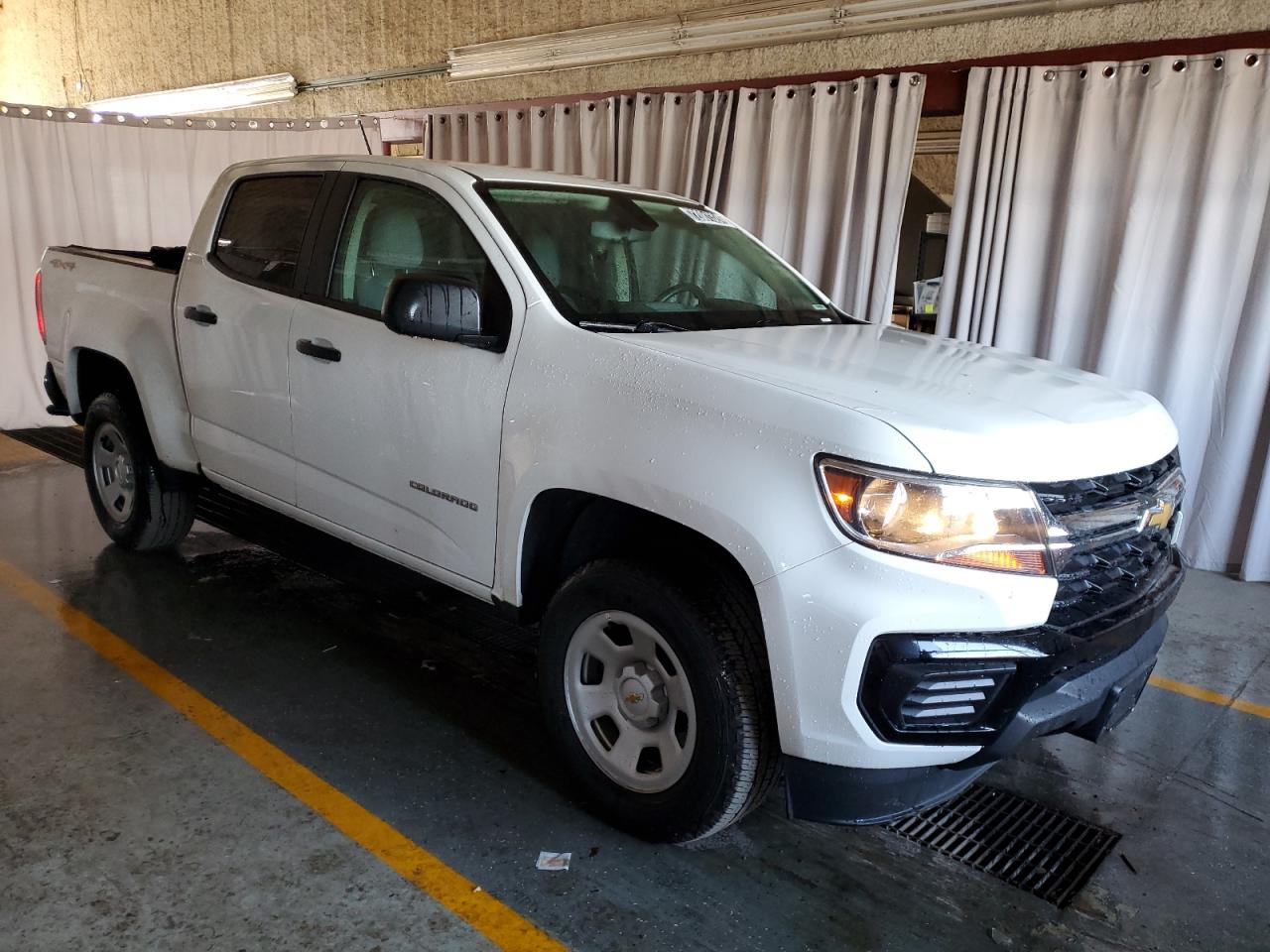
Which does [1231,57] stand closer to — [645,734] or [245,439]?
[645,734]

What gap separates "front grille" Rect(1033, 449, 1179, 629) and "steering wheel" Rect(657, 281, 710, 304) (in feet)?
4.56

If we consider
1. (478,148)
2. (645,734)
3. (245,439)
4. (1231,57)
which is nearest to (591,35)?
(478,148)

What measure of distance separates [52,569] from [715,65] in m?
5.11

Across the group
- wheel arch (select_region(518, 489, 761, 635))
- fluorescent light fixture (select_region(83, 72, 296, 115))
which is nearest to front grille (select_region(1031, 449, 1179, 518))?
wheel arch (select_region(518, 489, 761, 635))

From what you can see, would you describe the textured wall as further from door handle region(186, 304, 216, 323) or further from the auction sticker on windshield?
door handle region(186, 304, 216, 323)

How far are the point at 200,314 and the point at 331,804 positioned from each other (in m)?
2.10

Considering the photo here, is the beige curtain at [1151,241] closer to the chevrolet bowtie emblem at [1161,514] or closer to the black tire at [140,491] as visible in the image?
the chevrolet bowtie emblem at [1161,514]

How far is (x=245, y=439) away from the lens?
3736 millimetres

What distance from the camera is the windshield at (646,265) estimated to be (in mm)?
2910

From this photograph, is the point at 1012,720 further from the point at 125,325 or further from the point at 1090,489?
the point at 125,325

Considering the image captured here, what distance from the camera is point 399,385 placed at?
3.02m

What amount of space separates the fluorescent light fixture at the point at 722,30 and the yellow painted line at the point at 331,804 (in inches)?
203

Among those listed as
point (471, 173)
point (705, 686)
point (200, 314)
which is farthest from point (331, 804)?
point (200, 314)

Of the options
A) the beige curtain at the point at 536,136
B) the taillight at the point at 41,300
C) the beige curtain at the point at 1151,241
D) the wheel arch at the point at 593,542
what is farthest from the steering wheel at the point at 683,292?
the beige curtain at the point at 536,136
